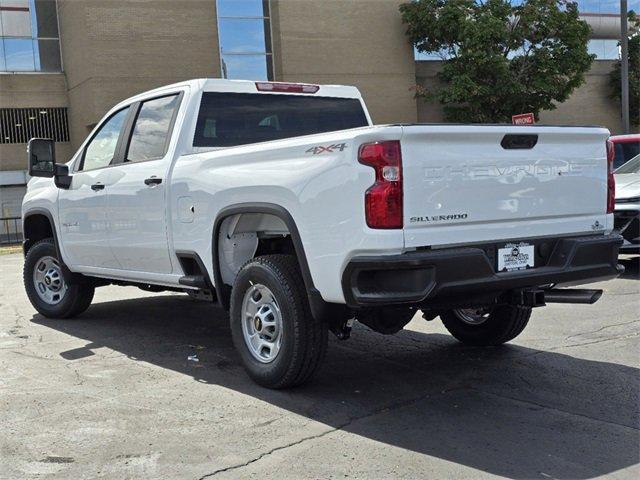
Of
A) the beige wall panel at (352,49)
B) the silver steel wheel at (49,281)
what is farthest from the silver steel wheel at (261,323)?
the beige wall panel at (352,49)

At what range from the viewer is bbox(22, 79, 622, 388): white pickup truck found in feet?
13.0

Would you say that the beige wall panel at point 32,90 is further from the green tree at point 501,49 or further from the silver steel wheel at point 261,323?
the silver steel wheel at point 261,323

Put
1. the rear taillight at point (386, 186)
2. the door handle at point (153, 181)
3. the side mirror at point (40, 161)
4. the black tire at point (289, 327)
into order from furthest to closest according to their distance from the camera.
→ the side mirror at point (40, 161), the door handle at point (153, 181), the black tire at point (289, 327), the rear taillight at point (386, 186)

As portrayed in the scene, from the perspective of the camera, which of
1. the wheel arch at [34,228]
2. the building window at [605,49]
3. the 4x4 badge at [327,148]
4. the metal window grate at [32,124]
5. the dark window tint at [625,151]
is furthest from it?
the building window at [605,49]

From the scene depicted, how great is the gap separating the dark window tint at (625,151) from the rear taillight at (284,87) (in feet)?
24.5

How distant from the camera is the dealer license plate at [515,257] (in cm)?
430

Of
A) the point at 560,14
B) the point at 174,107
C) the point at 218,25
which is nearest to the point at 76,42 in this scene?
the point at 218,25

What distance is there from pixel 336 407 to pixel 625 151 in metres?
9.26

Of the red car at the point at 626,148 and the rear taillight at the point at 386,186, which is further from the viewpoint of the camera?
the red car at the point at 626,148

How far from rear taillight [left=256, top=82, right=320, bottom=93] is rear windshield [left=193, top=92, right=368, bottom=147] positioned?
0.17 feet

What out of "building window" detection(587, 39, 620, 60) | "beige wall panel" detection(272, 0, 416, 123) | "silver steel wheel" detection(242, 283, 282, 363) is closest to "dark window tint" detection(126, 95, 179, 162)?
"silver steel wheel" detection(242, 283, 282, 363)

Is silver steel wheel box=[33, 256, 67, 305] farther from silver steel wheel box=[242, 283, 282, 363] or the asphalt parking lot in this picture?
silver steel wheel box=[242, 283, 282, 363]

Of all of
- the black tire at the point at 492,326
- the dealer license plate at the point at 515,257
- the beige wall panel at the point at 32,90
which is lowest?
the black tire at the point at 492,326

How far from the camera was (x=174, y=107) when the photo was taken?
5.88 m
